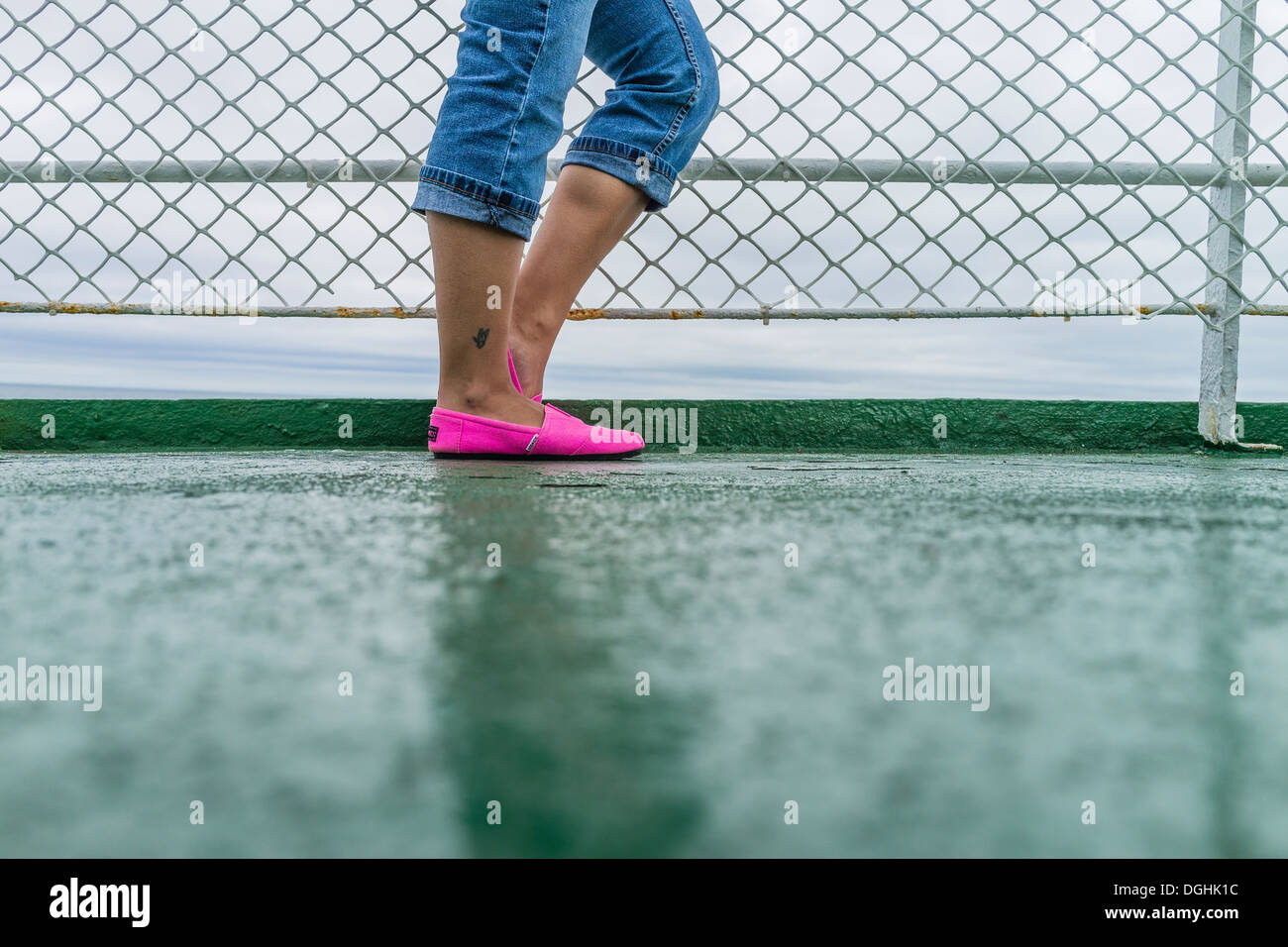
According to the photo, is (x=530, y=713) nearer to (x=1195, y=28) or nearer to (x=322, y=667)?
(x=322, y=667)

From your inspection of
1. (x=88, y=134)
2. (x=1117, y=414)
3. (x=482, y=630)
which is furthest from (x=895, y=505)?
(x=88, y=134)

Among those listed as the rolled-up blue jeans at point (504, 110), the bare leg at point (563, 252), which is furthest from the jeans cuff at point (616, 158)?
the rolled-up blue jeans at point (504, 110)

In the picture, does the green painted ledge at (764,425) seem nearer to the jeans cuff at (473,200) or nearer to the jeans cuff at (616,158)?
the jeans cuff at (616,158)

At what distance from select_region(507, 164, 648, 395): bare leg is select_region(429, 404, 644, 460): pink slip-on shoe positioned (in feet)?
0.34

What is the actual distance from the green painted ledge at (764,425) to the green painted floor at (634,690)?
1.13 metres

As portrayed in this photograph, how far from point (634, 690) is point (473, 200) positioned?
0.91 meters

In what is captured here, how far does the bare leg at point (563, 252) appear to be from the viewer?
1.24 m

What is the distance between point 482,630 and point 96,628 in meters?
0.15

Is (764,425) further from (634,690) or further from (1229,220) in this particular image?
(634,690)

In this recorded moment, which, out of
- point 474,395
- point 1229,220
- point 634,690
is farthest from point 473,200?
point 1229,220

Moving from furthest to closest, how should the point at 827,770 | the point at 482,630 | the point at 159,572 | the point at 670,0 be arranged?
the point at 670,0 < the point at 159,572 < the point at 482,630 < the point at 827,770

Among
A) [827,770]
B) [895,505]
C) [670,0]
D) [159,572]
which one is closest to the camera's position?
[827,770]

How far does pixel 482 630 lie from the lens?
0.32 m

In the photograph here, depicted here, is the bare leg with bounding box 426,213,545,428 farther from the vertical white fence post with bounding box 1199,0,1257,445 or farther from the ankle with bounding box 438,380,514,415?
the vertical white fence post with bounding box 1199,0,1257,445
